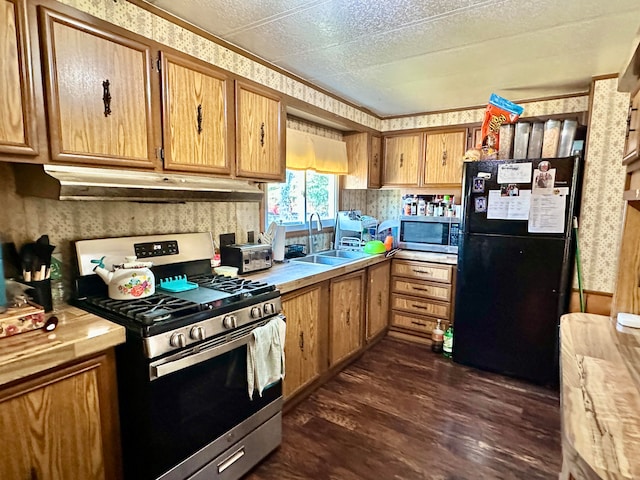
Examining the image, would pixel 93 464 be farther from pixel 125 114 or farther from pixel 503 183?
pixel 503 183

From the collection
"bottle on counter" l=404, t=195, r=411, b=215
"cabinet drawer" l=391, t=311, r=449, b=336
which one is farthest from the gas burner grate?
"bottle on counter" l=404, t=195, r=411, b=215

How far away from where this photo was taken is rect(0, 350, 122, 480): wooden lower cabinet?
3.66 feet

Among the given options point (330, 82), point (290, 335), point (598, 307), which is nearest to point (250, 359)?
point (290, 335)

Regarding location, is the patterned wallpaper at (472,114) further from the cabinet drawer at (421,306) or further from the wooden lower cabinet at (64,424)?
the wooden lower cabinet at (64,424)

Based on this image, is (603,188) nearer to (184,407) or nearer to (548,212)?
(548,212)

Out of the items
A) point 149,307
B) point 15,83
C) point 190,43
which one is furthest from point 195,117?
point 149,307

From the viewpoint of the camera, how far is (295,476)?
70.9 inches

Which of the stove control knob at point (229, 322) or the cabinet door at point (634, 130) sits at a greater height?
the cabinet door at point (634, 130)

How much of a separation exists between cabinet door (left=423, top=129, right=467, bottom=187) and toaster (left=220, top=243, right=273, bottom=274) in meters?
2.03

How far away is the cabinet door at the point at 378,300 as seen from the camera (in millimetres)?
3184

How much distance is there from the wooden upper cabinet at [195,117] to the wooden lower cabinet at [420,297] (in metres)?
2.10

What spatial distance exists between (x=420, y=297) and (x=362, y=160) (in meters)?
1.50

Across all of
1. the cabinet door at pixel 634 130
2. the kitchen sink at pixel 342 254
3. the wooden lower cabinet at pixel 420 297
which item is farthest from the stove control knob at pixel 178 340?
the wooden lower cabinet at pixel 420 297

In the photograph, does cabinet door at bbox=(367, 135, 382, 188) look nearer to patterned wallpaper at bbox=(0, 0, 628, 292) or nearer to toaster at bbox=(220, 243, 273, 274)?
patterned wallpaper at bbox=(0, 0, 628, 292)
